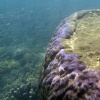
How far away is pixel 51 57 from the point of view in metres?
5.09

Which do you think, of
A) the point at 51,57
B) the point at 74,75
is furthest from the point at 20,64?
the point at 74,75

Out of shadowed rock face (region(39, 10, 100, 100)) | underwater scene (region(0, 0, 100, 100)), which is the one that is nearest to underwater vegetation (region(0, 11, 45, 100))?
underwater scene (region(0, 0, 100, 100))

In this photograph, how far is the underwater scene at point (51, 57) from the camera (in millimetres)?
3156

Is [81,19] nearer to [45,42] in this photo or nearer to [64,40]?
[64,40]

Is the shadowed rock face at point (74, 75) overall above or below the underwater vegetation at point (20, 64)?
above

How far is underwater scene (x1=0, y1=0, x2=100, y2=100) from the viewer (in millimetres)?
3156

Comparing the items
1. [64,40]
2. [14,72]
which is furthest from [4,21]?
[64,40]

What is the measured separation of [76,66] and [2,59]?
1223cm

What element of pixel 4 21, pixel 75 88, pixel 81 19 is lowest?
pixel 4 21

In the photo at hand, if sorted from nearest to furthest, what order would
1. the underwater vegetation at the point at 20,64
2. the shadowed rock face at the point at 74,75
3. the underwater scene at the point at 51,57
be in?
the shadowed rock face at the point at 74,75 → the underwater scene at the point at 51,57 → the underwater vegetation at the point at 20,64

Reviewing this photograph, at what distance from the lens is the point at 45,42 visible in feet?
56.5

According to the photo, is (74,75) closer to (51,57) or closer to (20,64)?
(51,57)

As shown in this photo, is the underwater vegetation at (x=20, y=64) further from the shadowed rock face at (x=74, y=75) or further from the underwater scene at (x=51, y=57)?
the shadowed rock face at (x=74, y=75)

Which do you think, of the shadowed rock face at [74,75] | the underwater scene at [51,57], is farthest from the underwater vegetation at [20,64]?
the shadowed rock face at [74,75]
